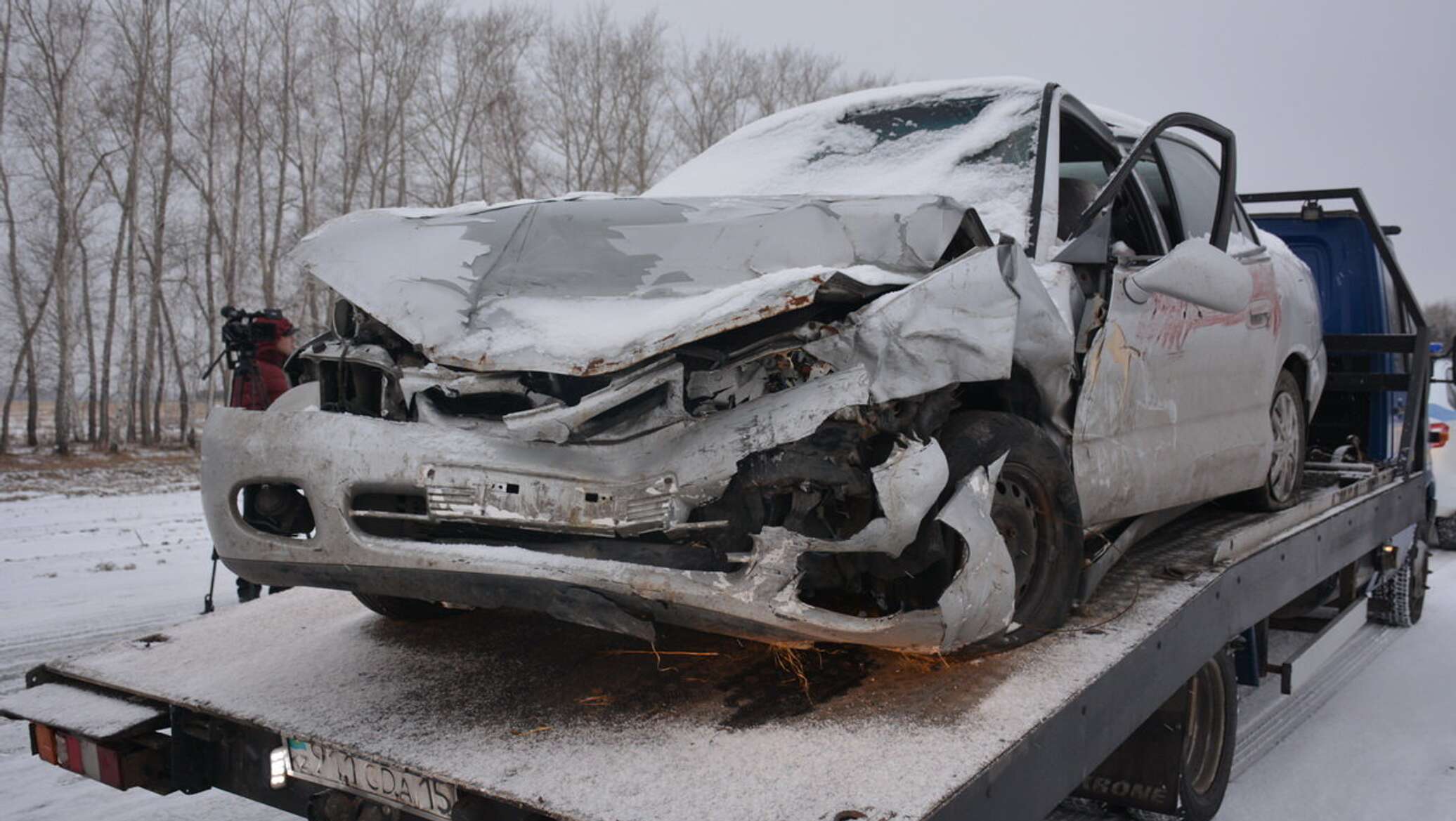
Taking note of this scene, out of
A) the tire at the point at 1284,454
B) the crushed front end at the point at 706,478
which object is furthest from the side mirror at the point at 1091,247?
the tire at the point at 1284,454

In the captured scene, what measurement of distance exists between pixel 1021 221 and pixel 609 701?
1.84 m

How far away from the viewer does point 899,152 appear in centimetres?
394

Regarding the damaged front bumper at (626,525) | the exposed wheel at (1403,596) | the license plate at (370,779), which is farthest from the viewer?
the exposed wheel at (1403,596)

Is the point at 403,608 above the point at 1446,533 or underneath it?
above

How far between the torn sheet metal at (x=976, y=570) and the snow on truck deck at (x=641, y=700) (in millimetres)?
149

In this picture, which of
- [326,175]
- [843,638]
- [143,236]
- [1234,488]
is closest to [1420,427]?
[1234,488]

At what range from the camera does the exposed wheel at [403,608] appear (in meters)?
3.61

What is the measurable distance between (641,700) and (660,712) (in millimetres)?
121

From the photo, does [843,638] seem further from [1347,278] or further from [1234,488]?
[1347,278]

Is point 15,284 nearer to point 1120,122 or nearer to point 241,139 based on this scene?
point 241,139

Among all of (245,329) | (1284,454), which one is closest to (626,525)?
(1284,454)

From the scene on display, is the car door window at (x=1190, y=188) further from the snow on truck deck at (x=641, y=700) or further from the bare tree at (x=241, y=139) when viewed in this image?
the bare tree at (x=241, y=139)

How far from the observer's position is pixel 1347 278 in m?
6.54

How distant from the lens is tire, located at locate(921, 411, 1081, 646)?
2885 millimetres
